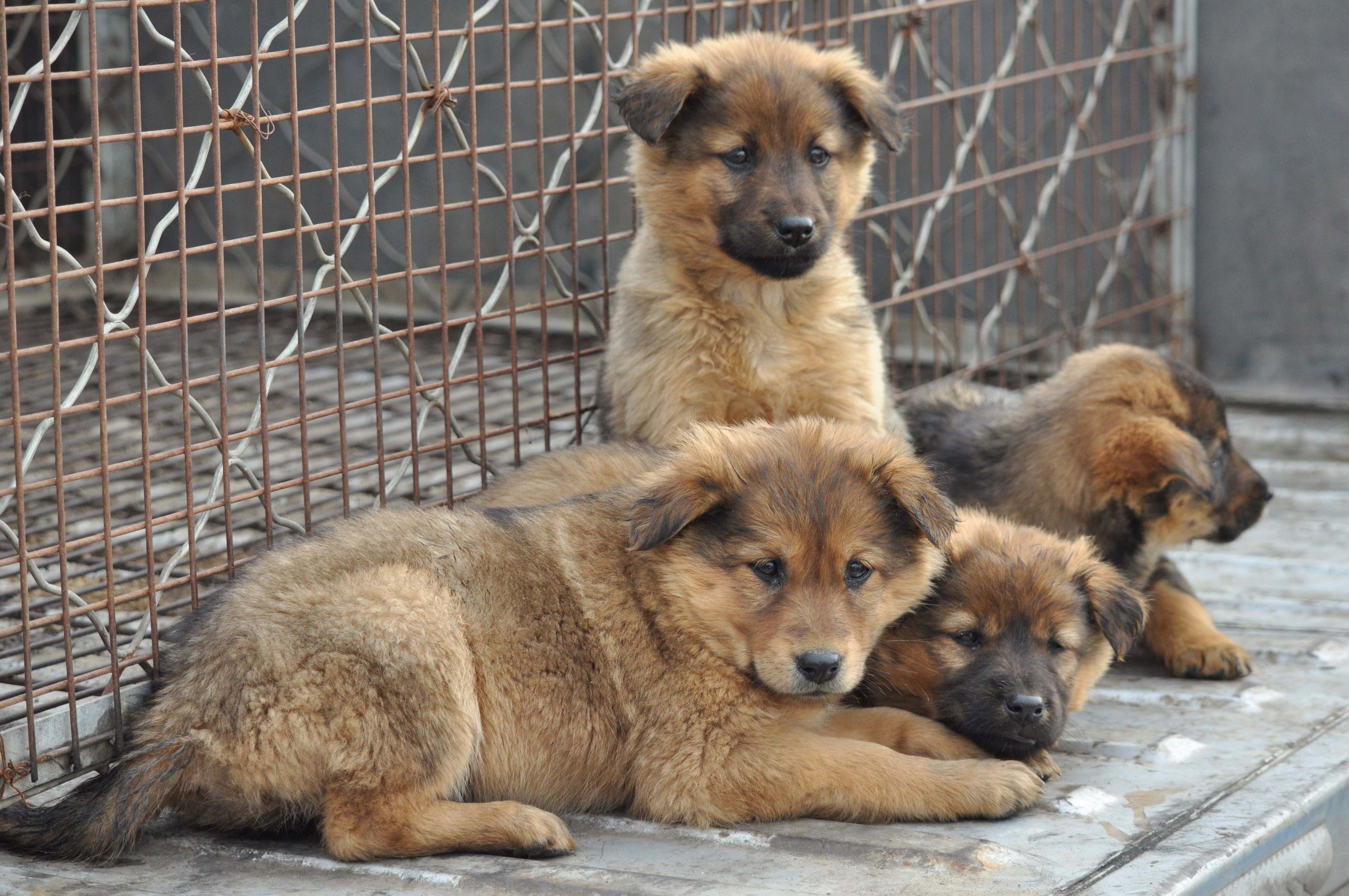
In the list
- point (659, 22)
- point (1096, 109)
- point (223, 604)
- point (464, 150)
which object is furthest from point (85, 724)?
point (1096, 109)

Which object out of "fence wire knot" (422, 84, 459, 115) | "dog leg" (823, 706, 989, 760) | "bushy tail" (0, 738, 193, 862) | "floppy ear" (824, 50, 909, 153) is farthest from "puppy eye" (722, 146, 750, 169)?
"bushy tail" (0, 738, 193, 862)

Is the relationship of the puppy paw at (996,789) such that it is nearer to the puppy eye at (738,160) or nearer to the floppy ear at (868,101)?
the puppy eye at (738,160)

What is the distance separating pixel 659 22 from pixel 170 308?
322cm

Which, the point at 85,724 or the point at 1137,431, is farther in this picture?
the point at 1137,431

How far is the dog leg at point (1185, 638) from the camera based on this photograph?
4.31 metres

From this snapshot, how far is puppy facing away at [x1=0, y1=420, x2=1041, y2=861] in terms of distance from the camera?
3.09 meters

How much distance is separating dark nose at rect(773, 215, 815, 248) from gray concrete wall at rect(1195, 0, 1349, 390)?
3894mm

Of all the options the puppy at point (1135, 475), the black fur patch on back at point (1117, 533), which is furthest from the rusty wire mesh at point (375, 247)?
the black fur patch on back at point (1117, 533)

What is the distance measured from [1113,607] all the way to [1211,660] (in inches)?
29.2

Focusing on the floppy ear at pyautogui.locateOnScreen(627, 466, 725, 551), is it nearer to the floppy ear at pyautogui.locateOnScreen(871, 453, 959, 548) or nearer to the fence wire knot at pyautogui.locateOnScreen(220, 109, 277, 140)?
the floppy ear at pyautogui.locateOnScreen(871, 453, 959, 548)

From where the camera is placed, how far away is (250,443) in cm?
636

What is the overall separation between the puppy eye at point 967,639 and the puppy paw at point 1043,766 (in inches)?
11.0

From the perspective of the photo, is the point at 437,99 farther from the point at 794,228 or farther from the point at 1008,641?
the point at 1008,641

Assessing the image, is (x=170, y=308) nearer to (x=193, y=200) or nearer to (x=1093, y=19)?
(x=193, y=200)
